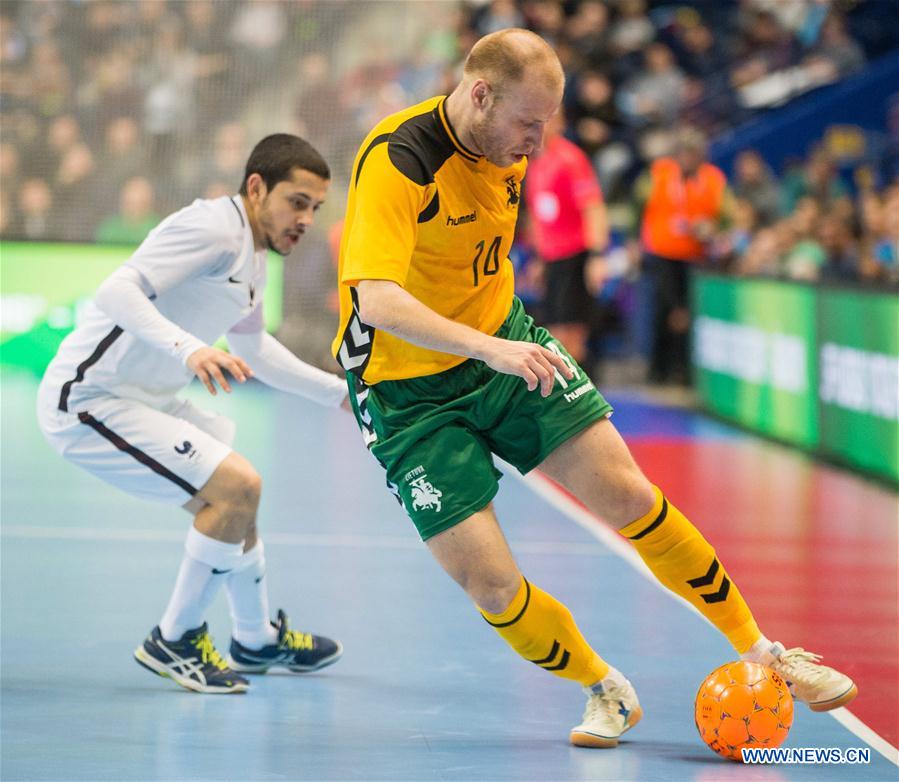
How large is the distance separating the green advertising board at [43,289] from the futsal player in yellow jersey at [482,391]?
31.4 ft

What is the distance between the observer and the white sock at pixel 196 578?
15.4ft

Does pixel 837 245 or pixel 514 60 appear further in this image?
pixel 837 245

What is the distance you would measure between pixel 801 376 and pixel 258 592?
6.09m

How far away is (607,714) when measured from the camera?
165 inches

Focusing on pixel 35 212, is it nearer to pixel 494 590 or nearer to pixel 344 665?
pixel 344 665

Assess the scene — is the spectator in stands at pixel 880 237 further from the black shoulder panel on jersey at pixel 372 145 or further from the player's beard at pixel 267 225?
the black shoulder panel on jersey at pixel 372 145

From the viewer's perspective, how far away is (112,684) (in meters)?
4.78

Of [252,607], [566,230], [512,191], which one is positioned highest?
[512,191]

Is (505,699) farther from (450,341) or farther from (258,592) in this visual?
(450,341)

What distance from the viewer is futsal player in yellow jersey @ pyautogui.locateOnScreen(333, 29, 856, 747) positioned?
3.80 meters

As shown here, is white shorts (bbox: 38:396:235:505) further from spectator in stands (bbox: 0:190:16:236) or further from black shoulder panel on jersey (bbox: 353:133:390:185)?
spectator in stands (bbox: 0:190:16:236)

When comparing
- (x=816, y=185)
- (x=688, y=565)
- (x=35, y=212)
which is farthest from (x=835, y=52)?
(x=688, y=565)

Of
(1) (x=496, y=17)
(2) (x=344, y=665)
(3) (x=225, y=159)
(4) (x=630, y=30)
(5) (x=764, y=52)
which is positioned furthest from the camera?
(4) (x=630, y=30)

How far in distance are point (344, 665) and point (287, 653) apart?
22 cm
